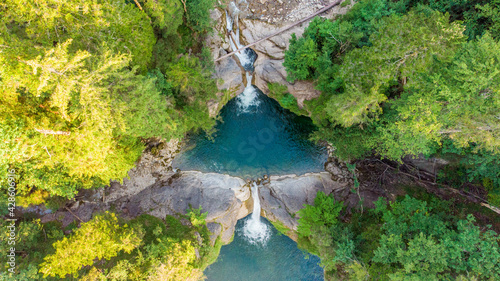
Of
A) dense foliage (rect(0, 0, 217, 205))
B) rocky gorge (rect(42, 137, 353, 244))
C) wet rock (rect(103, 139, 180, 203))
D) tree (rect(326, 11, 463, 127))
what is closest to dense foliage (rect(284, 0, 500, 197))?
tree (rect(326, 11, 463, 127))

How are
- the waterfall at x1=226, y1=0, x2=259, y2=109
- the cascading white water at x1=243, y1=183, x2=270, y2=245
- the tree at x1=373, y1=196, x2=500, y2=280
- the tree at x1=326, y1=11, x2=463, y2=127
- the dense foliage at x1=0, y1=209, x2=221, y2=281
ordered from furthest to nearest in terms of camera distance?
the waterfall at x1=226, y1=0, x2=259, y2=109 < the cascading white water at x1=243, y1=183, x2=270, y2=245 < the dense foliage at x1=0, y1=209, x2=221, y2=281 < the tree at x1=373, y1=196, x2=500, y2=280 < the tree at x1=326, y1=11, x2=463, y2=127

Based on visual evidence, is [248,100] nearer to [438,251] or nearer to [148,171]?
[148,171]

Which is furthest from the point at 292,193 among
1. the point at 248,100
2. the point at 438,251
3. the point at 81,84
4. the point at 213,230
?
the point at 81,84

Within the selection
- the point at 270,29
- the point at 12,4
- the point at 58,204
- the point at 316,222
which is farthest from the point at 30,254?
the point at 270,29

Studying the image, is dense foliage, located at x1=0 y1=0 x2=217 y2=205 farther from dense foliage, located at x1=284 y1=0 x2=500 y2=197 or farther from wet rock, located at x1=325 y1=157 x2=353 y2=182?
wet rock, located at x1=325 y1=157 x2=353 y2=182

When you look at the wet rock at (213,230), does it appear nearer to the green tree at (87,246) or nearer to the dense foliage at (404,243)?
the green tree at (87,246)
